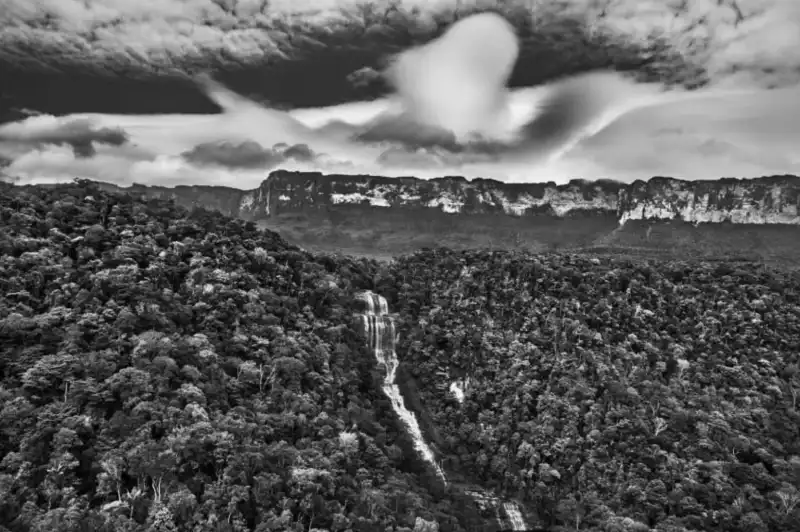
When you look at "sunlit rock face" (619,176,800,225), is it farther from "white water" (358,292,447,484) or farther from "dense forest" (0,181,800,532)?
"white water" (358,292,447,484)

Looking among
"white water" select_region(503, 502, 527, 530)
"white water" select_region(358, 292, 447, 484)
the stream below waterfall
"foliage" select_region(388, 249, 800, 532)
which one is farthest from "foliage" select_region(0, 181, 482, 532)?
"foliage" select_region(388, 249, 800, 532)

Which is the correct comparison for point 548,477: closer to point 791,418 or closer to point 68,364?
point 791,418

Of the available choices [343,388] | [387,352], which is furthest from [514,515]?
[387,352]

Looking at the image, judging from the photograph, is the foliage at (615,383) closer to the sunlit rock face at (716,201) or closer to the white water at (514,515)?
the white water at (514,515)

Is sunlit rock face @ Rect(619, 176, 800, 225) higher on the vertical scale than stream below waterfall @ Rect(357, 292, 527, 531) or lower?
higher

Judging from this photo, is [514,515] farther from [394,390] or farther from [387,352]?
[387,352]

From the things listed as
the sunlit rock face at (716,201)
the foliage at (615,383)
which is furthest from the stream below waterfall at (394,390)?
the sunlit rock face at (716,201)
